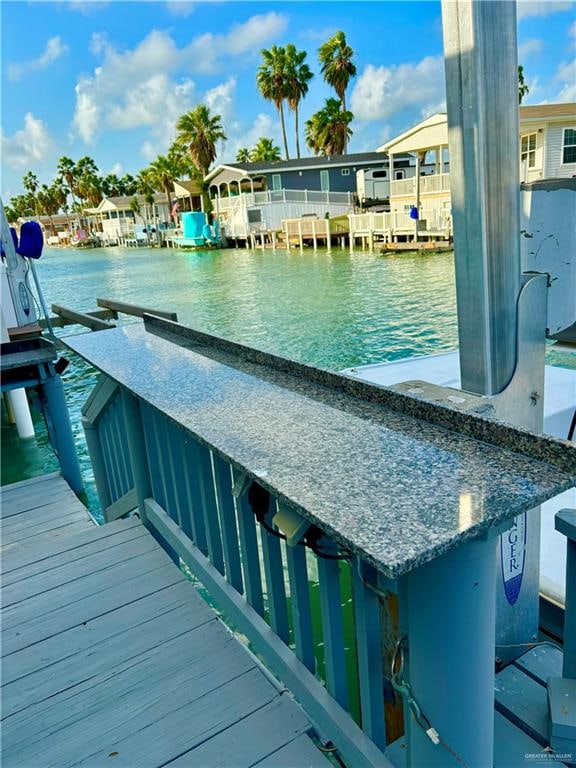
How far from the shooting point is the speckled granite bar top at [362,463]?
2.64 ft

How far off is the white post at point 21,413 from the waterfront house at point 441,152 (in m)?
15.1

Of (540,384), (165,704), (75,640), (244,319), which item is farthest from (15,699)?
(244,319)

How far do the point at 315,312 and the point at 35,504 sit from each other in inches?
432

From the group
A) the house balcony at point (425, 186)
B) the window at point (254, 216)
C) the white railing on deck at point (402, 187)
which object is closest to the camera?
the house balcony at point (425, 186)

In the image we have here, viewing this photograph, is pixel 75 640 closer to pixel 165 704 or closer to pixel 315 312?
pixel 165 704

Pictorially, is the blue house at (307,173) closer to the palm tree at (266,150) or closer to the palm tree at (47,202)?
the palm tree at (266,150)

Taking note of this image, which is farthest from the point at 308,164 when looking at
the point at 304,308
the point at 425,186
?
the point at 304,308

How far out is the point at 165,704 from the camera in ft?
5.21

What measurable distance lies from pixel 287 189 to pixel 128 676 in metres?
37.0

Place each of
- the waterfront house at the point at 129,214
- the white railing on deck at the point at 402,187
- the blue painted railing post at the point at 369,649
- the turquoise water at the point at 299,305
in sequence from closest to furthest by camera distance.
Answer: the blue painted railing post at the point at 369,649 → the turquoise water at the point at 299,305 → the white railing on deck at the point at 402,187 → the waterfront house at the point at 129,214

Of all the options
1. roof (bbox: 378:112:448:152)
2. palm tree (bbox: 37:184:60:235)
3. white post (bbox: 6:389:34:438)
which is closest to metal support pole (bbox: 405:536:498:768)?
white post (bbox: 6:389:34:438)

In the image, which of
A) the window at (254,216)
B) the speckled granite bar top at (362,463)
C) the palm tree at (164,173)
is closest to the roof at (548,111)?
the window at (254,216)

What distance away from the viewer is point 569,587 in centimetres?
137

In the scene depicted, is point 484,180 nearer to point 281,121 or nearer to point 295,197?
point 295,197
